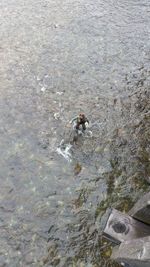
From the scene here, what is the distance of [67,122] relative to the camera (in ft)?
34.2

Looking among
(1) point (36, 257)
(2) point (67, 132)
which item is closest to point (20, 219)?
(1) point (36, 257)

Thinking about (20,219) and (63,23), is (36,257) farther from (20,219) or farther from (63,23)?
(63,23)

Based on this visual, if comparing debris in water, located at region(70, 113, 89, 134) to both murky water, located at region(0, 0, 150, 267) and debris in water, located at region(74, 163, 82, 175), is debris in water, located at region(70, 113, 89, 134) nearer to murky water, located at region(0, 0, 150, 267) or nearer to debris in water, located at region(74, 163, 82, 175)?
murky water, located at region(0, 0, 150, 267)

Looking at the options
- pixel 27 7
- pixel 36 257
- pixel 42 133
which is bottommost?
pixel 36 257

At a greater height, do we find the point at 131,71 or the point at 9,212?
the point at 131,71

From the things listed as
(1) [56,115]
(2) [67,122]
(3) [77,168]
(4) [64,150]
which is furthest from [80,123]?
(3) [77,168]

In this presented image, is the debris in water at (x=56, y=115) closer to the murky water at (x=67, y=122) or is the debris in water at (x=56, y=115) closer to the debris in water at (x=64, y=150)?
the murky water at (x=67, y=122)

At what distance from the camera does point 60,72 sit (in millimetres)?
11906

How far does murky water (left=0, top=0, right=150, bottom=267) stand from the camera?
822 cm

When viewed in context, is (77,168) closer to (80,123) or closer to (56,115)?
(80,123)

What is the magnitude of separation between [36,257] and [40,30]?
27.5ft

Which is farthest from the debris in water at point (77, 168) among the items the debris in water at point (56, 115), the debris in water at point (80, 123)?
the debris in water at point (56, 115)

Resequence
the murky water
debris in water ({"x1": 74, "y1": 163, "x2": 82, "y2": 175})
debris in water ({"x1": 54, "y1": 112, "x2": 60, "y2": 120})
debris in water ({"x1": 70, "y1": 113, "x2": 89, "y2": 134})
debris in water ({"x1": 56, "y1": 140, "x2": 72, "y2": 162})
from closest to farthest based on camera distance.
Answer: the murky water < debris in water ({"x1": 74, "y1": 163, "x2": 82, "y2": 175}) < debris in water ({"x1": 56, "y1": 140, "x2": 72, "y2": 162}) < debris in water ({"x1": 70, "y1": 113, "x2": 89, "y2": 134}) < debris in water ({"x1": 54, "y1": 112, "x2": 60, "y2": 120})

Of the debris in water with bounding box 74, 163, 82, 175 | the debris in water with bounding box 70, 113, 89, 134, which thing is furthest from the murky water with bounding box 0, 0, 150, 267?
the debris in water with bounding box 70, 113, 89, 134
